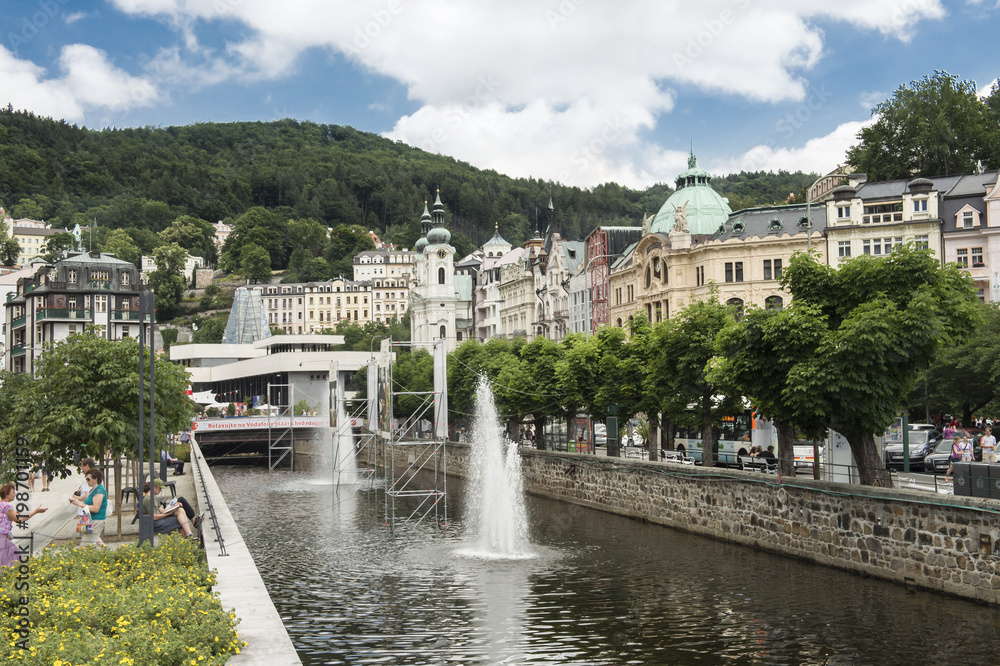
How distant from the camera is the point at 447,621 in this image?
22312mm

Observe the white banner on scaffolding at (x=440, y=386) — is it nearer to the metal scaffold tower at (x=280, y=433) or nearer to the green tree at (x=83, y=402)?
the green tree at (x=83, y=402)

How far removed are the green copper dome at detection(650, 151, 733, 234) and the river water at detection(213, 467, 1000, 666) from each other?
45.0 meters

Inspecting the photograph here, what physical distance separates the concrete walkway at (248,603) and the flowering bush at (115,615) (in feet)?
1.06

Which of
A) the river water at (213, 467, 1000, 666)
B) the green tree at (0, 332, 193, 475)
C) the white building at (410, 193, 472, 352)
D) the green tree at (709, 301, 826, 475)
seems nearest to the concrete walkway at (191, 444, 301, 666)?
the river water at (213, 467, 1000, 666)

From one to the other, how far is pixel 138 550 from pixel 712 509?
21.6 m

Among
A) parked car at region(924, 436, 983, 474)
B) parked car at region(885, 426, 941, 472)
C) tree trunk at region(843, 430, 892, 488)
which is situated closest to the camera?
tree trunk at region(843, 430, 892, 488)

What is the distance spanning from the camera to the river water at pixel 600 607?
63.7ft

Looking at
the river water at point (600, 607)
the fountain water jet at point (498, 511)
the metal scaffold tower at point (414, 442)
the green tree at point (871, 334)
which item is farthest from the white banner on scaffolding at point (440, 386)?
the green tree at point (871, 334)

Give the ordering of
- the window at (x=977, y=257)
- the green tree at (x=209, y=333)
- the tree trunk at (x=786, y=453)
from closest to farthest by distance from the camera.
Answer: the tree trunk at (x=786, y=453) → the window at (x=977, y=257) → the green tree at (x=209, y=333)

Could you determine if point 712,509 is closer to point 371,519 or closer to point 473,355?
point 371,519

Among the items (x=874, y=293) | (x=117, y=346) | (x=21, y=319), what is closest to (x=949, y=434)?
(x=874, y=293)

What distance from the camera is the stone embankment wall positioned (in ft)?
73.6

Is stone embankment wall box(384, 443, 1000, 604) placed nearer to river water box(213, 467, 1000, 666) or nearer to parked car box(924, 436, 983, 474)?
river water box(213, 467, 1000, 666)

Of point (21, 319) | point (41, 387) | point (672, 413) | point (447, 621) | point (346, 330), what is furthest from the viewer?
point (346, 330)
